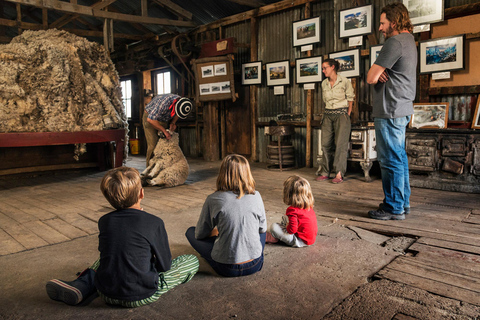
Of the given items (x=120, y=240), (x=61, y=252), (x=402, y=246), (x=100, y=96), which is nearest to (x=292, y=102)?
(x=100, y=96)

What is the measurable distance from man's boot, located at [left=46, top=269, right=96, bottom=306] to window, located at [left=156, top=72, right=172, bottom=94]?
9560mm

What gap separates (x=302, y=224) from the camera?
2.82 metres

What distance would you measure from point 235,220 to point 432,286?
1.23 m

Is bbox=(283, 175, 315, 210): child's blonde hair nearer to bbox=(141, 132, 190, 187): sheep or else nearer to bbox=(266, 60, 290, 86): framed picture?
bbox=(141, 132, 190, 187): sheep

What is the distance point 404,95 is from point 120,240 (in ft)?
9.63

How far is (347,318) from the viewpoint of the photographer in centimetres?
183

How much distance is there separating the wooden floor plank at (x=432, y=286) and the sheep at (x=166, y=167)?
3.83 metres

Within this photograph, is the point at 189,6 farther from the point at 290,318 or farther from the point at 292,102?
the point at 290,318

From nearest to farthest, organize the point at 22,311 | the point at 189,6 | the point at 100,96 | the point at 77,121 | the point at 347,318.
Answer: the point at 347,318 → the point at 22,311 → the point at 77,121 → the point at 100,96 → the point at 189,6

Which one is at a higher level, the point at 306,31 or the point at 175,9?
the point at 175,9

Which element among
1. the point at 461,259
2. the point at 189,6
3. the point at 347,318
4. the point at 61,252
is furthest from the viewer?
the point at 189,6

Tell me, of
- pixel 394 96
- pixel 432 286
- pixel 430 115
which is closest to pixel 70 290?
pixel 432 286

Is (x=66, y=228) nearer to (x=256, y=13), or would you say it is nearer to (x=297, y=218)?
(x=297, y=218)

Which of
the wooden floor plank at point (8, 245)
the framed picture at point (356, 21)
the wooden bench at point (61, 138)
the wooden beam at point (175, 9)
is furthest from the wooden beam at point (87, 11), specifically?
the wooden floor plank at point (8, 245)
